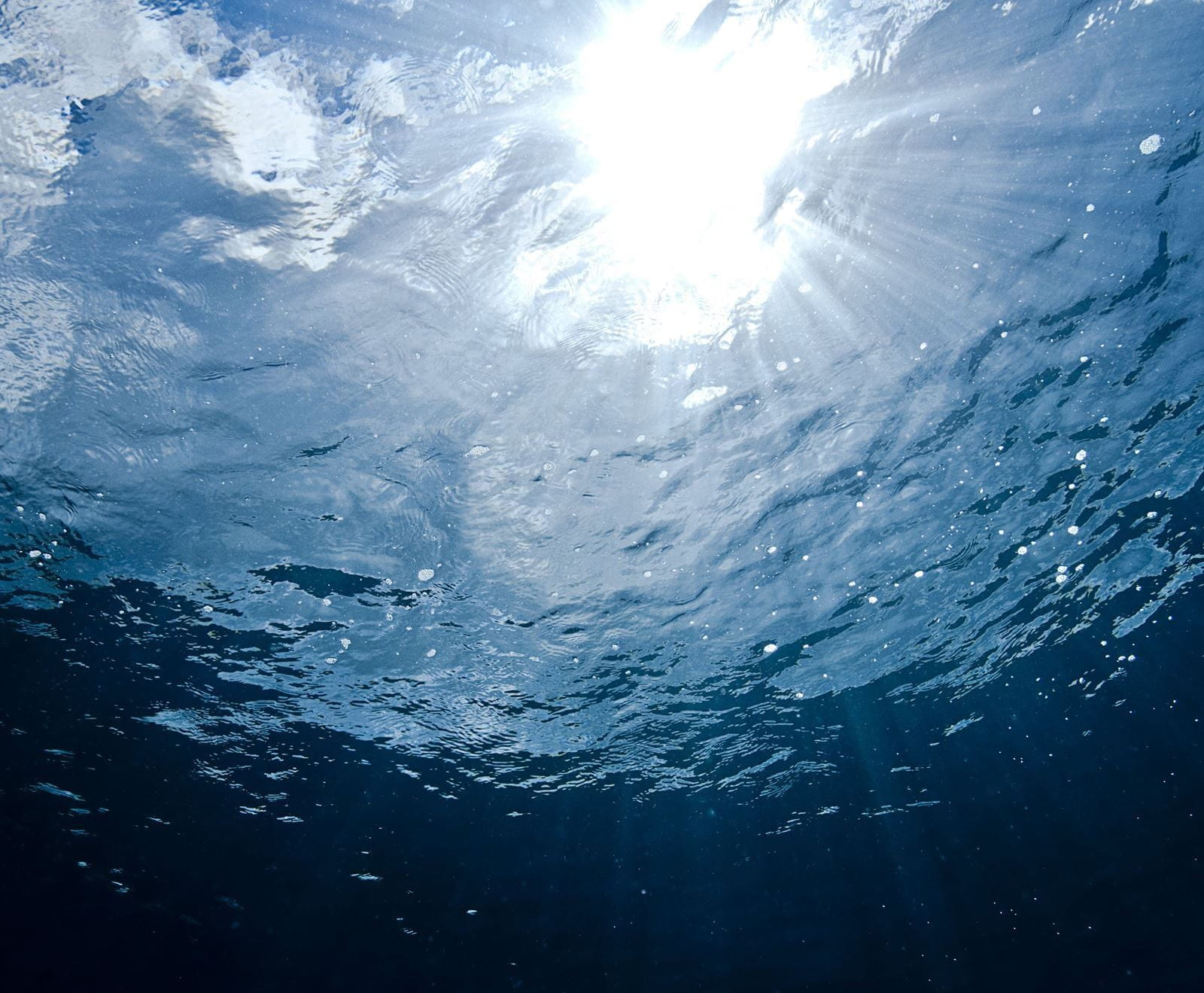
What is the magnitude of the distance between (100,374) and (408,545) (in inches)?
199

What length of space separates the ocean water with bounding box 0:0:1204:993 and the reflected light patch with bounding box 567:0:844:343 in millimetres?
53

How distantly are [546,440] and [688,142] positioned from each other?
4765 millimetres

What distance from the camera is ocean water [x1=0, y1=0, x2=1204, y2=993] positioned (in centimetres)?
662

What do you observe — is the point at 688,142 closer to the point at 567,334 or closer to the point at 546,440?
the point at 567,334

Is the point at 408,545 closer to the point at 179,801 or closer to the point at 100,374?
the point at 100,374

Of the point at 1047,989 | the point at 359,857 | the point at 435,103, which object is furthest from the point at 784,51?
the point at 1047,989

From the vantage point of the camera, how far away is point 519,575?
11.4 metres

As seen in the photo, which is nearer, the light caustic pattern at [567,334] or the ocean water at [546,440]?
the light caustic pattern at [567,334]

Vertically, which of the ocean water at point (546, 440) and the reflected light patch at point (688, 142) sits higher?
the reflected light patch at point (688, 142)

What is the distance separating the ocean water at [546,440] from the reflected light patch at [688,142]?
5cm

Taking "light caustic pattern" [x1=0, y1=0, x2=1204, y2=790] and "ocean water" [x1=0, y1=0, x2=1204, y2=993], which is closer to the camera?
"light caustic pattern" [x1=0, y1=0, x2=1204, y2=790]

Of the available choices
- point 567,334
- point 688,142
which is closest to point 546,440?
point 567,334

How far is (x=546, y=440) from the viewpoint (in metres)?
9.64

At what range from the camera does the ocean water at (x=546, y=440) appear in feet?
21.7
